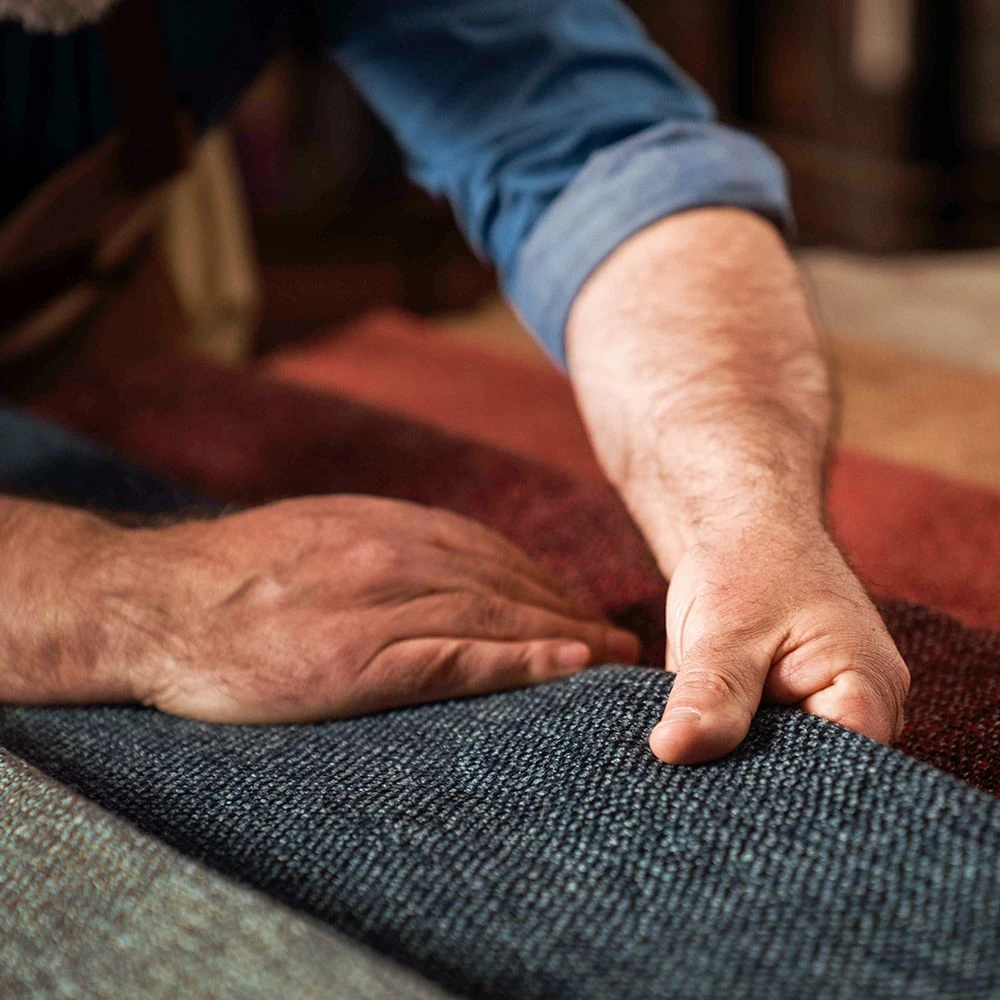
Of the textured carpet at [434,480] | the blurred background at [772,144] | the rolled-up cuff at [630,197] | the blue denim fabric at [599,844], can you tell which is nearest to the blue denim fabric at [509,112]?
the rolled-up cuff at [630,197]

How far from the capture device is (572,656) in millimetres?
504

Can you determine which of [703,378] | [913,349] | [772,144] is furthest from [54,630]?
[772,144]

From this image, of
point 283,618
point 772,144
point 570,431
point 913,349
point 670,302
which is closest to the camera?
point 283,618

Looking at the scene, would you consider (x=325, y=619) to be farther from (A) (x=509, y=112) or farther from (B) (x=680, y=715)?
(A) (x=509, y=112)

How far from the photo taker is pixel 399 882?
375 millimetres

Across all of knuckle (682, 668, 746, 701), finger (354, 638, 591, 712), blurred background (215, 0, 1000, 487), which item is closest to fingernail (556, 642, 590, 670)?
finger (354, 638, 591, 712)

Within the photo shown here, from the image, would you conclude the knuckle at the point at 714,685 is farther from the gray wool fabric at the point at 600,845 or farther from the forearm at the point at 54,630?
the forearm at the point at 54,630

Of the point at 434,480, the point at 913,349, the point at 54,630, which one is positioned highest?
the point at 54,630

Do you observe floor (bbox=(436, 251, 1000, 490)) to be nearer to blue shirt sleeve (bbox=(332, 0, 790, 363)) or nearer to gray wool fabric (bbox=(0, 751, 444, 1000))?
blue shirt sleeve (bbox=(332, 0, 790, 363))

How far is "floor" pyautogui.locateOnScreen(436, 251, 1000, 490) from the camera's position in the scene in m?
0.87

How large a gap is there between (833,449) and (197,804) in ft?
1.20

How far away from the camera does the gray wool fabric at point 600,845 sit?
1.07 ft

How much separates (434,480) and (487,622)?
26 centimetres

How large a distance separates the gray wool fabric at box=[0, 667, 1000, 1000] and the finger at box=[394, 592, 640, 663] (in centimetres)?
5
